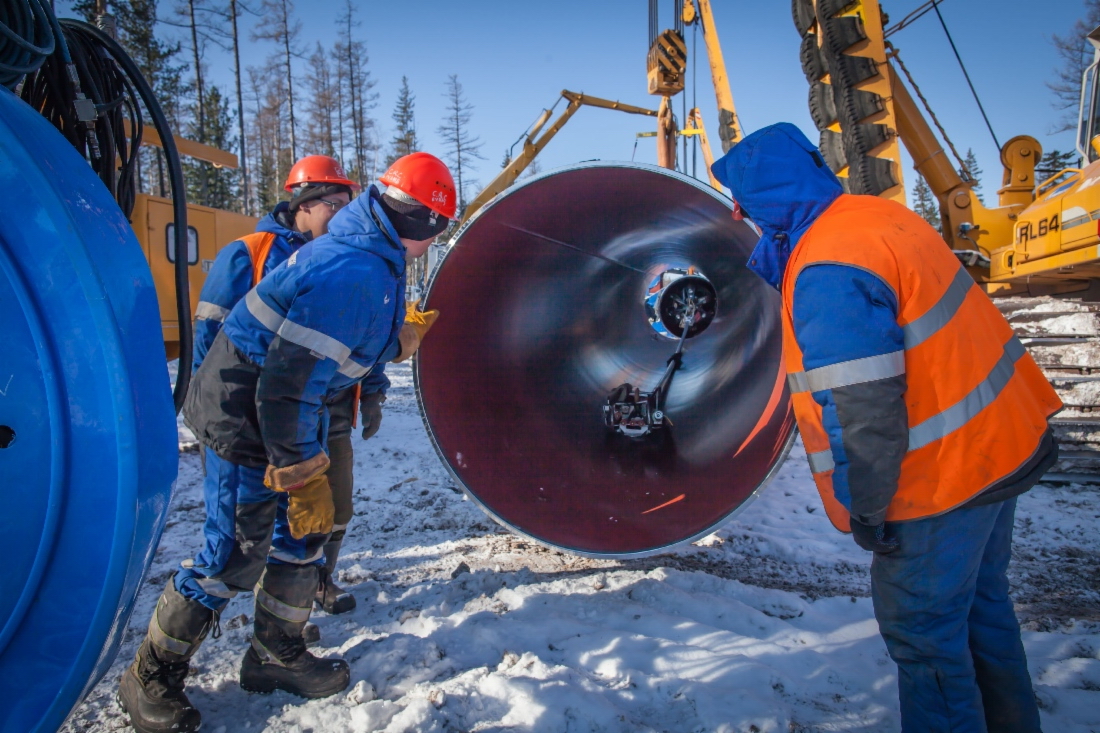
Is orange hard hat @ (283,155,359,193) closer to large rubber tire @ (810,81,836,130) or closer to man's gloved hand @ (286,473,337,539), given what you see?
man's gloved hand @ (286,473,337,539)

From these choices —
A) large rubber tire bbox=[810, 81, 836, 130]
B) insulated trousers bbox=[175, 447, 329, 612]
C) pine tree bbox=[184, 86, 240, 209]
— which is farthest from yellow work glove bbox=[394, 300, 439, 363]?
pine tree bbox=[184, 86, 240, 209]

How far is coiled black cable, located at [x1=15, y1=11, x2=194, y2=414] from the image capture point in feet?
5.33

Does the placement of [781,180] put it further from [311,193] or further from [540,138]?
[540,138]

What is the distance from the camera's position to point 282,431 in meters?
2.04

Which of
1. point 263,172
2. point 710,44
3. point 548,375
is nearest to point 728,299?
point 548,375

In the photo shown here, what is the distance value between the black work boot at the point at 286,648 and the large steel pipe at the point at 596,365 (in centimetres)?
90

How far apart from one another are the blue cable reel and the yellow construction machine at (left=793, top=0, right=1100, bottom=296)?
16.8 ft

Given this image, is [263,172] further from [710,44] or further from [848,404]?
[848,404]

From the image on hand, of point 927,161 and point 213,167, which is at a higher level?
point 213,167

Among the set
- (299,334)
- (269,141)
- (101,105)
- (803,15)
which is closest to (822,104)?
(803,15)

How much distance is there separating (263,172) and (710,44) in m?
28.6

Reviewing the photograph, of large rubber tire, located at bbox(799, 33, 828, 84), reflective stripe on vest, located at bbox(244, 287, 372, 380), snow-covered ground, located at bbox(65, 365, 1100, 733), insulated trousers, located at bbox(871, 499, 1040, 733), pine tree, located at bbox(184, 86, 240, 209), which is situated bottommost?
snow-covered ground, located at bbox(65, 365, 1100, 733)

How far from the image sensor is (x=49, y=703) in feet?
3.36

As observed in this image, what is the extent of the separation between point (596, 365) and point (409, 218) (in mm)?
1894
